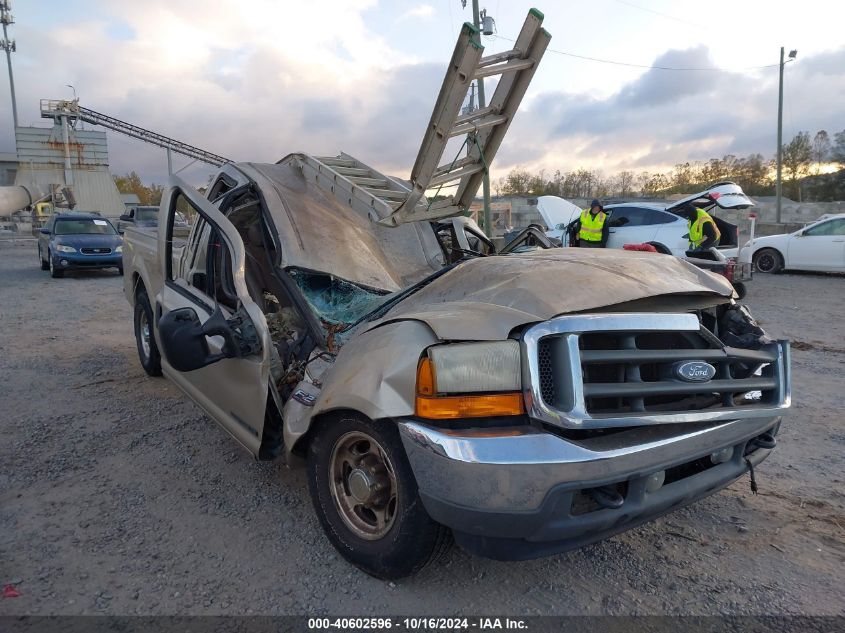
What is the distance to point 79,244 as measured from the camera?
1425 centimetres

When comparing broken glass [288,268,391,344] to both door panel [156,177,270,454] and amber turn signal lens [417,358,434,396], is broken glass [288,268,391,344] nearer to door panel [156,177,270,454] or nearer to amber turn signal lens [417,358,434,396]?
door panel [156,177,270,454]

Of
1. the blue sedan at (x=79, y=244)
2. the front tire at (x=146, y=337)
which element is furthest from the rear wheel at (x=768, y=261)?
the blue sedan at (x=79, y=244)

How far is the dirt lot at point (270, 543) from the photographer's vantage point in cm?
233

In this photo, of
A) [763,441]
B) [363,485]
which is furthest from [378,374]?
[763,441]

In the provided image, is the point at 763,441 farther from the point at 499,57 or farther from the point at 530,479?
the point at 499,57

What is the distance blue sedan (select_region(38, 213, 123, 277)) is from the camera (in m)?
14.0

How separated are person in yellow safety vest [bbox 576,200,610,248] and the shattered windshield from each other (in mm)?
9186

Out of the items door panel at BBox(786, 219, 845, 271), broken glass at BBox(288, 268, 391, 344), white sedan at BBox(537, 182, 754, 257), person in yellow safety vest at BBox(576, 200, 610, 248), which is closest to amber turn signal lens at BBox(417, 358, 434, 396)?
broken glass at BBox(288, 268, 391, 344)

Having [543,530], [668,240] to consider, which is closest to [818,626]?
[543,530]

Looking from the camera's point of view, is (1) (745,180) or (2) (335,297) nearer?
(2) (335,297)

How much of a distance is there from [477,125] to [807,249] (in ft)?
42.7

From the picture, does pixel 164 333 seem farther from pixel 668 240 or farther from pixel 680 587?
pixel 668 240

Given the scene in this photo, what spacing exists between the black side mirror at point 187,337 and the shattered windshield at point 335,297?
60cm

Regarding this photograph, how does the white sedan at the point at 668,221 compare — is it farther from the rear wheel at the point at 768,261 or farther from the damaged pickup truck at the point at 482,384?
the damaged pickup truck at the point at 482,384
